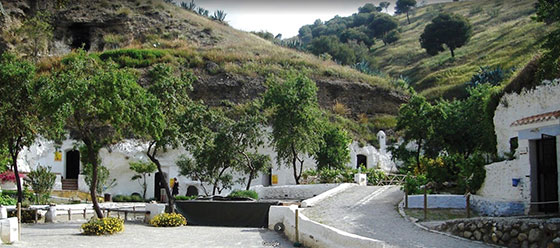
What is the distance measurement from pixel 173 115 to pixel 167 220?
174 inches

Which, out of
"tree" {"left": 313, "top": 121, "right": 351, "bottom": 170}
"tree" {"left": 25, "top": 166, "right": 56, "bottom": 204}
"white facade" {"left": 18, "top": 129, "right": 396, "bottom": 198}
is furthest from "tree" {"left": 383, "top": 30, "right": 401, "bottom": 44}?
"tree" {"left": 25, "top": 166, "right": 56, "bottom": 204}

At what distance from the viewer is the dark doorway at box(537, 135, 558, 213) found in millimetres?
Answer: 16234

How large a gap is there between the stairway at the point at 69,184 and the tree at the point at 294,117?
13.9 metres

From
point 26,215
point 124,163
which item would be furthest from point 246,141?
point 124,163

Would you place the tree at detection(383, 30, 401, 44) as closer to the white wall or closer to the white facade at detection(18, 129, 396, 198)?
the white facade at detection(18, 129, 396, 198)

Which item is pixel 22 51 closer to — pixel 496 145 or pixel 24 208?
pixel 24 208

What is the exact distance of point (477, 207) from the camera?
60.6ft

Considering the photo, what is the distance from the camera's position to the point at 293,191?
99.1 feet

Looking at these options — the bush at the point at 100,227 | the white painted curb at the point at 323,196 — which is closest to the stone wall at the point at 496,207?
the white painted curb at the point at 323,196

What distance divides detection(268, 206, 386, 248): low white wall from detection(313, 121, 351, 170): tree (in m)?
15.3

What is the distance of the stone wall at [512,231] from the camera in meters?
11.9

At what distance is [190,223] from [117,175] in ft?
51.4

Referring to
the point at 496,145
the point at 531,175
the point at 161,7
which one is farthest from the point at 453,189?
the point at 161,7

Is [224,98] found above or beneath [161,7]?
beneath
